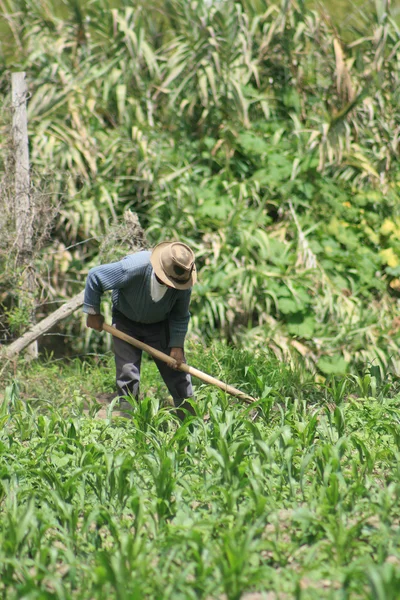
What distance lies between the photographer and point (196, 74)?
304 inches

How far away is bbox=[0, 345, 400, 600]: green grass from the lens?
2.85 meters

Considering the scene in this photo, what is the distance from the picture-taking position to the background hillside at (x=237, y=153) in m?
7.01

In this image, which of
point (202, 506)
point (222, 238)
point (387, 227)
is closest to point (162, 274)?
point (202, 506)

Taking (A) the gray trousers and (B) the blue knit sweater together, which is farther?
(A) the gray trousers

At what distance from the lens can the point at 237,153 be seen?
7.82 metres

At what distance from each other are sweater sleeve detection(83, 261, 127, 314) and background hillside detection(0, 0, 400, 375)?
179 cm

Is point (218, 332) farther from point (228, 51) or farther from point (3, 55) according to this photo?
point (3, 55)

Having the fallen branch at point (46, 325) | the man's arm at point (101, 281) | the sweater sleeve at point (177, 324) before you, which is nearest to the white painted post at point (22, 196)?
the fallen branch at point (46, 325)

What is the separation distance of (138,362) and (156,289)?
64cm

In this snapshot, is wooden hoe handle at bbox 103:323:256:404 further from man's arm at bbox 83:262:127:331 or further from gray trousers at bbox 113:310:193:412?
man's arm at bbox 83:262:127:331

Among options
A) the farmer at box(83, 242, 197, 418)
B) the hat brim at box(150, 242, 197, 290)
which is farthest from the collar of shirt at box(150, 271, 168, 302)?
the hat brim at box(150, 242, 197, 290)

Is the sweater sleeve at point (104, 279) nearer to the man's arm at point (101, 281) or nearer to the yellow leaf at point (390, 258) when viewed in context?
the man's arm at point (101, 281)

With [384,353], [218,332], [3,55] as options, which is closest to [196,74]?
[3,55]

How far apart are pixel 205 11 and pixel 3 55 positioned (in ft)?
6.94
